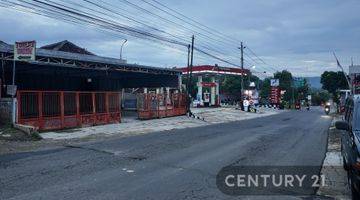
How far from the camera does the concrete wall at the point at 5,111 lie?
71.5ft

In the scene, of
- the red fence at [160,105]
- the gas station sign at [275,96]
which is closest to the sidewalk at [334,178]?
the red fence at [160,105]

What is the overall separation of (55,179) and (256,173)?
15.5ft

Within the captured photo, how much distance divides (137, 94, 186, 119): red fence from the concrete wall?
1337cm

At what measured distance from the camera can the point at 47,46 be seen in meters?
50.2

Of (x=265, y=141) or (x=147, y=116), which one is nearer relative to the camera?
(x=265, y=141)

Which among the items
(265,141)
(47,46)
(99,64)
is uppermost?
(47,46)

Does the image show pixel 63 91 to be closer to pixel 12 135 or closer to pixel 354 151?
pixel 12 135

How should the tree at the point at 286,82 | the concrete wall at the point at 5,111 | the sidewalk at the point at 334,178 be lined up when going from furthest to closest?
the tree at the point at 286,82 < the concrete wall at the point at 5,111 < the sidewalk at the point at 334,178

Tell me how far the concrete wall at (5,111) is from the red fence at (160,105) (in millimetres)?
13373

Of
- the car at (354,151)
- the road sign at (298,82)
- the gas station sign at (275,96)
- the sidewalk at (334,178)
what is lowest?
the sidewalk at (334,178)

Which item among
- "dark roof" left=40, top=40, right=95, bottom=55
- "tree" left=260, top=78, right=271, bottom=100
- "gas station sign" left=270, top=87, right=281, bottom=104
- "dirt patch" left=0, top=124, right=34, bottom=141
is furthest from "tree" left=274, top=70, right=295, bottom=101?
"dirt patch" left=0, top=124, right=34, bottom=141

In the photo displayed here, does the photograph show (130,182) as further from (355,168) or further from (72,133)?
(72,133)

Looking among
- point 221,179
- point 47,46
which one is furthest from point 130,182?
point 47,46

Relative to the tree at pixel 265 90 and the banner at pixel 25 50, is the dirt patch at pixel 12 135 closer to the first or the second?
the banner at pixel 25 50
